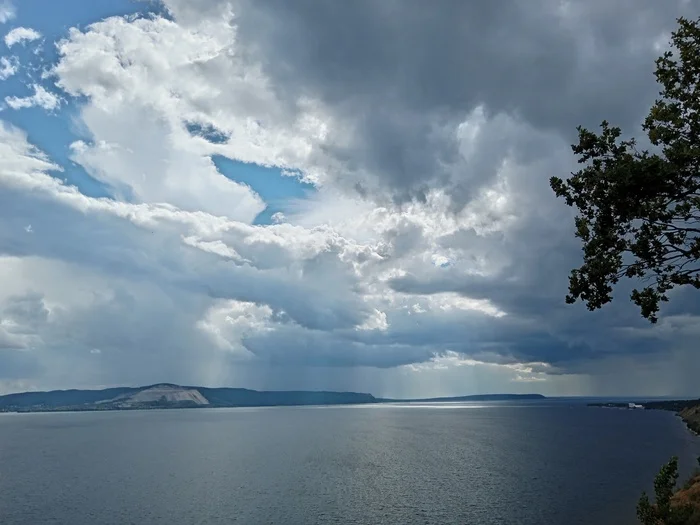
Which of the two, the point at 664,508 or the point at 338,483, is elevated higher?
the point at 664,508

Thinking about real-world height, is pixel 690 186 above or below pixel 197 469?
above

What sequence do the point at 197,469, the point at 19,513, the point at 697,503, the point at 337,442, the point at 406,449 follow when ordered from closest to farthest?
the point at 697,503 < the point at 19,513 < the point at 197,469 < the point at 406,449 < the point at 337,442

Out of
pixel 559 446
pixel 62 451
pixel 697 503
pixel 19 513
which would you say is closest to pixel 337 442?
pixel 559 446

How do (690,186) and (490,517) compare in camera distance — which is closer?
(690,186)

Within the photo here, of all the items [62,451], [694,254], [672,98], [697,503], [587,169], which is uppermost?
[672,98]

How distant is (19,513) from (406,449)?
104949mm

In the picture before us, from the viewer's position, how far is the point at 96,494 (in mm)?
91562

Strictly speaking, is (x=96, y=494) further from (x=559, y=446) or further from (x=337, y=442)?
(x=559, y=446)

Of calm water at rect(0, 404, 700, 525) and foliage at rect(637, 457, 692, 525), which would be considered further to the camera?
calm water at rect(0, 404, 700, 525)

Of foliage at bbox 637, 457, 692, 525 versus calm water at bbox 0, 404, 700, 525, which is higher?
foliage at bbox 637, 457, 692, 525

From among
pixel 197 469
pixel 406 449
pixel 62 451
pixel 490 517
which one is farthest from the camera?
pixel 62 451

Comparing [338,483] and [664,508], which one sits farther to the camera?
[338,483]

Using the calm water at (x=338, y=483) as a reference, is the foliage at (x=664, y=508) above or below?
above

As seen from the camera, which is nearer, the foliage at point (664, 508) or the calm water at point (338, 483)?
the foliage at point (664, 508)
